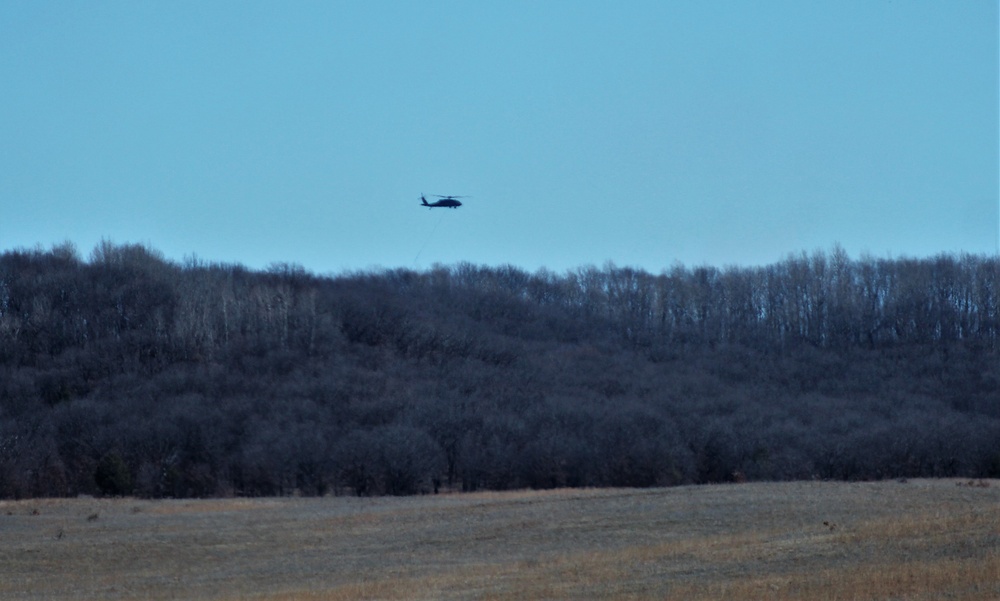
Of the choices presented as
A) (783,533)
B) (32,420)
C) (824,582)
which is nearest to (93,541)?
(783,533)

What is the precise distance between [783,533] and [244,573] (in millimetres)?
12523

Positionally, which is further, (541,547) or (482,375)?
(482,375)

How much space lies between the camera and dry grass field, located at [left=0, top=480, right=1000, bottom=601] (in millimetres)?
19125

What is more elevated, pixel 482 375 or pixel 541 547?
pixel 482 375

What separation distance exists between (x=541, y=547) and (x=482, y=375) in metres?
61.2

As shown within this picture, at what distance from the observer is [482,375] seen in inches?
3511

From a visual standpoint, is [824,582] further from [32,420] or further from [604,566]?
[32,420]

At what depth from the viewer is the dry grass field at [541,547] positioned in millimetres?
19125

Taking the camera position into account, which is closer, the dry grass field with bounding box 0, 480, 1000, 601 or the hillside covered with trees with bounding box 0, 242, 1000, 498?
the dry grass field with bounding box 0, 480, 1000, 601

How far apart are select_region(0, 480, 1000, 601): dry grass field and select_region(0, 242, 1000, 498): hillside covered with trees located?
61.0 feet

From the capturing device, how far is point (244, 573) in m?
25.3

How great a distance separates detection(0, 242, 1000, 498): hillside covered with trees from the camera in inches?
2322

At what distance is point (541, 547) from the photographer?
28000 mm

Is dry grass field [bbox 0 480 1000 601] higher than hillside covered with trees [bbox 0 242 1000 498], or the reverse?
hillside covered with trees [bbox 0 242 1000 498]
